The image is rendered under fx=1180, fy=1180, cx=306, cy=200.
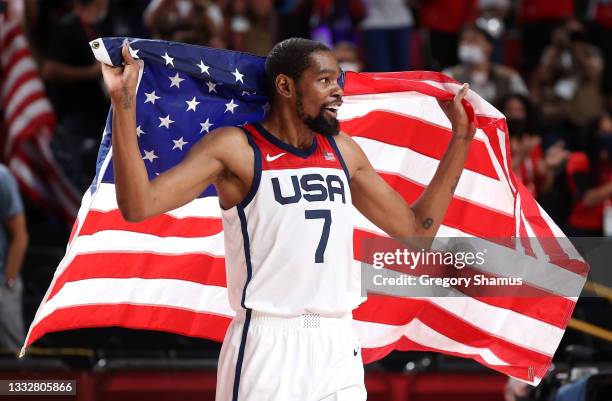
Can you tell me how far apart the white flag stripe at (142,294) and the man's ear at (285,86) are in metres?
1.27

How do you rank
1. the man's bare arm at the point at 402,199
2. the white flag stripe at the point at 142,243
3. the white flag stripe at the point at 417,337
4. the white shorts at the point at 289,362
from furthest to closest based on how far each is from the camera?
1. the white flag stripe at the point at 417,337
2. the white flag stripe at the point at 142,243
3. the man's bare arm at the point at 402,199
4. the white shorts at the point at 289,362

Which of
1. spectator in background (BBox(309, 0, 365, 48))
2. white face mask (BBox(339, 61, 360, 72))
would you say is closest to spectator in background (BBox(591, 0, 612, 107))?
spectator in background (BBox(309, 0, 365, 48))

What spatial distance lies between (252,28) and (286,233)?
675 cm

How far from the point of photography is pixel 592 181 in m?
9.45

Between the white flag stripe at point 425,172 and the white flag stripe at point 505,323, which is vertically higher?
the white flag stripe at point 425,172

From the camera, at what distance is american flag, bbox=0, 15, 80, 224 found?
10.0 m

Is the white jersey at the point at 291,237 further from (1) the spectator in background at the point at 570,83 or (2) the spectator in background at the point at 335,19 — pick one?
(1) the spectator in background at the point at 570,83

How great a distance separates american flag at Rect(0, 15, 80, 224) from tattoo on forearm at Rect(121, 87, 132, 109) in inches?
238

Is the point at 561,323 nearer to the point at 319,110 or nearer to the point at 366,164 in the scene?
the point at 366,164

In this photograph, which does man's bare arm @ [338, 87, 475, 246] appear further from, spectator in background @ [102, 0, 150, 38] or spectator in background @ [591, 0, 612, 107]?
spectator in background @ [591, 0, 612, 107]

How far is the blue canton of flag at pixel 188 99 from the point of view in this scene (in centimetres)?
488

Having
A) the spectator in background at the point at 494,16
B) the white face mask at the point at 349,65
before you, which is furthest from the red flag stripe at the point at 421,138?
the spectator in background at the point at 494,16

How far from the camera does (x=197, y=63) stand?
4.88 meters

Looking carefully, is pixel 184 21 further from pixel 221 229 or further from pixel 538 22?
pixel 221 229
